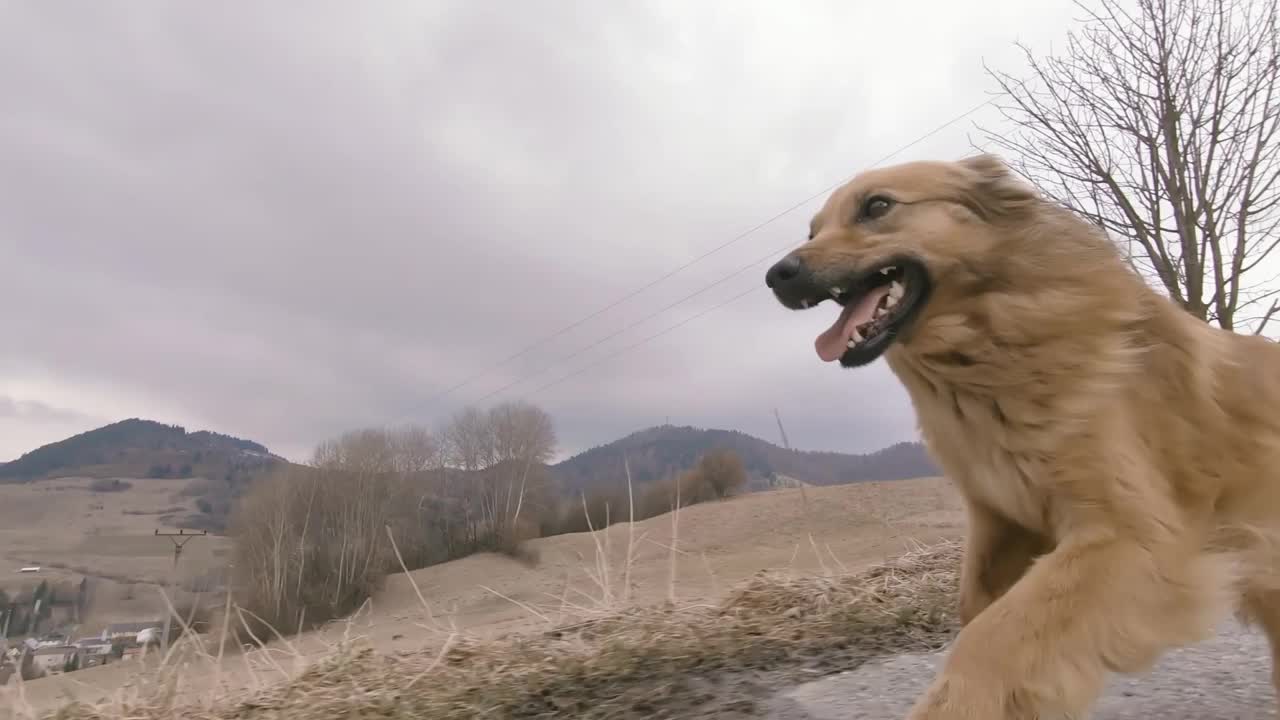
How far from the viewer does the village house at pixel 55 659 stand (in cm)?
475

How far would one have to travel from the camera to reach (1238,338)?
10.3 feet

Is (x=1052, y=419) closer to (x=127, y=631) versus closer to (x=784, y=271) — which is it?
(x=784, y=271)

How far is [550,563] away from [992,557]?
2448 cm

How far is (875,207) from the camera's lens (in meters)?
3.05

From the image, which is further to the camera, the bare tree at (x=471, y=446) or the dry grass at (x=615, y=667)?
the bare tree at (x=471, y=446)

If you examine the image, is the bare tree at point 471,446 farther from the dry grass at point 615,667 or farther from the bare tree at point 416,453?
the dry grass at point 615,667

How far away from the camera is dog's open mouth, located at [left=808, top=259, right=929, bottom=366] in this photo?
2.78 m

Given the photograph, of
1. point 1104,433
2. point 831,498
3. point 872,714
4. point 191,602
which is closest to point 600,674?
point 872,714

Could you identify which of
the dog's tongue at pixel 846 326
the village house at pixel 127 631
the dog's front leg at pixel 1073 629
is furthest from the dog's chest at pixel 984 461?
the village house at pixel 127 631

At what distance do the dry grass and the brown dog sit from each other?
1.09 m

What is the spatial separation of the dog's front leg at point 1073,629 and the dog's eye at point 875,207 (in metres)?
1.36

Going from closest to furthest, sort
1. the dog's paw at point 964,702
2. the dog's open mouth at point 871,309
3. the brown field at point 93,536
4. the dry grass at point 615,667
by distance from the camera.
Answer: the dog's paw at point 964,702 → the dog's open mouth at point 871,309 → the dry grass at point 615,667 → the brown field at point 93,536

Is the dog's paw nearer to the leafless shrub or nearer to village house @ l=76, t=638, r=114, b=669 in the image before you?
village house @ l=76, t=638, r=114, b=669

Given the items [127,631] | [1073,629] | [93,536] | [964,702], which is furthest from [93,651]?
[93,536]
